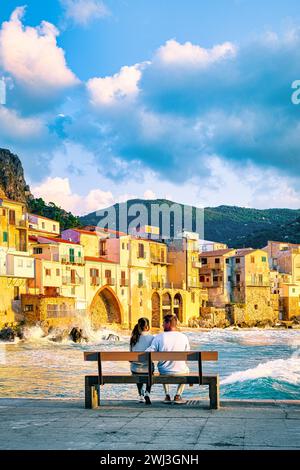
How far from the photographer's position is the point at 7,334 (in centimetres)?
4903

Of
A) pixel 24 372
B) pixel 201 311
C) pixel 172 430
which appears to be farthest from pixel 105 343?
pixel 172 430

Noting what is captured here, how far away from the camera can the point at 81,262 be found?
207 feet

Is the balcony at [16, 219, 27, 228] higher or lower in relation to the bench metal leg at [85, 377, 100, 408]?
higher

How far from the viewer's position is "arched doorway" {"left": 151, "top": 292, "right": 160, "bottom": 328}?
7525 centimetres

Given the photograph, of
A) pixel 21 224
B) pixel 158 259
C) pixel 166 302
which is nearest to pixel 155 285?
pixel 166 302

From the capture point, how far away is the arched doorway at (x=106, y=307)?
65812mm

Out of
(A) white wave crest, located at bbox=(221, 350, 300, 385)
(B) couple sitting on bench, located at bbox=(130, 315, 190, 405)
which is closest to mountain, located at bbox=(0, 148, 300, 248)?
(A) white wave crest, located at bbox=(221, 350, 300, 385)

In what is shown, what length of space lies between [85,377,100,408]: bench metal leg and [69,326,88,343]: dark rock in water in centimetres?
4211

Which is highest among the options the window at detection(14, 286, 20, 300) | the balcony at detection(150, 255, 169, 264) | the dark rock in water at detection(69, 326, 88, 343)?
the balcony at detection(150, 255, 169, 264)

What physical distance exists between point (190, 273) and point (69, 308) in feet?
92.1

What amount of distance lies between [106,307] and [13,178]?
3425cm

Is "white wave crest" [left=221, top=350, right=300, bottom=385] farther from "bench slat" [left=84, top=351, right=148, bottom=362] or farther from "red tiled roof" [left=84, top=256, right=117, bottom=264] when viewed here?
"red tiled roof" [left=84, top=256, right=117, bottom=264]

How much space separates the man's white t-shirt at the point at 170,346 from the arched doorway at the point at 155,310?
211ft

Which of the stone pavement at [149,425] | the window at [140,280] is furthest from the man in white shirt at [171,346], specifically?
the window at [140,280]
